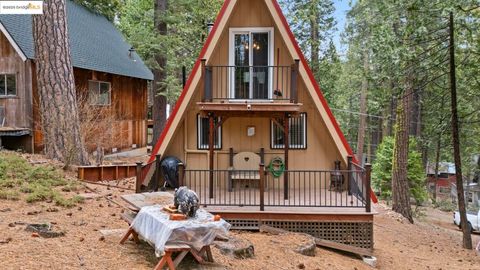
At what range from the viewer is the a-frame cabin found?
32.2 ft

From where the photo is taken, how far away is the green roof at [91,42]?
16406mm

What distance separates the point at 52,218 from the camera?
250 inches

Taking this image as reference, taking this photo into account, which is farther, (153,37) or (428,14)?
(153,37)

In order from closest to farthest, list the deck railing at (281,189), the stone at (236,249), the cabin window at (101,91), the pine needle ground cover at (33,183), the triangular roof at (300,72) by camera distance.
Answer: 1. the stone at (236,249)
2. the pine needle ground cover at (33,183)
3. the deck railing at (281,189)
4. the triangular roof at (300,72)
5. the cabin window at (101,91)

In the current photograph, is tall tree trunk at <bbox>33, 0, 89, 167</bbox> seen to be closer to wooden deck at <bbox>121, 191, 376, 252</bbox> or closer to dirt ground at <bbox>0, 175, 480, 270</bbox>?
dirt ground at <bbox>0, 175, 480, 270</bbox>

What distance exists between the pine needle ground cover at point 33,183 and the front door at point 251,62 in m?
4.56

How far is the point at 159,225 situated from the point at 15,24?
51.2 feet

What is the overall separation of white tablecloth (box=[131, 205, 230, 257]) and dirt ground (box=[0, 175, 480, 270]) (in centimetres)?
44

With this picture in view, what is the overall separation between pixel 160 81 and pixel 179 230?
1408 centimetres

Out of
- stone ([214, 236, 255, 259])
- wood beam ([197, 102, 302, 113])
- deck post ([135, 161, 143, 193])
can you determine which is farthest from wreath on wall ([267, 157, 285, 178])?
stone ([214, 236, 255, 259])

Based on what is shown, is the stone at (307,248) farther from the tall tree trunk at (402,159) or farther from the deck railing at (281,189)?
the tall tree trunk at (402,159)

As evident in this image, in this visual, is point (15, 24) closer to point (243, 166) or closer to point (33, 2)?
point (33, 2)

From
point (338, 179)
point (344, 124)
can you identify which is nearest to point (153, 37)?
point (338, 179)

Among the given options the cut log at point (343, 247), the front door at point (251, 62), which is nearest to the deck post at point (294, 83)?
the front door at point (251, 62)
